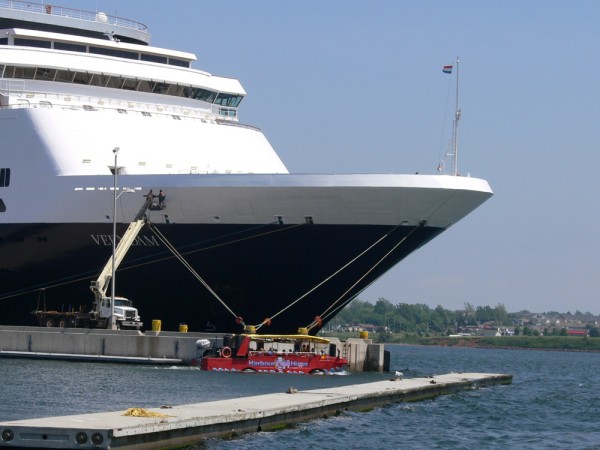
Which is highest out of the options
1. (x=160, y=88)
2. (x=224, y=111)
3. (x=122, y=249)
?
(x=160, y=88)

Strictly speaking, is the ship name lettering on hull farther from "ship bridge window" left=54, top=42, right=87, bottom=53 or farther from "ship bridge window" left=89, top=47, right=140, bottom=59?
"ship bridge window" left=89, top=47, right=140, bottom=59

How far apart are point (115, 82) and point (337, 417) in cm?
2055

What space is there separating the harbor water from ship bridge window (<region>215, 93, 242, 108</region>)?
12871 mm

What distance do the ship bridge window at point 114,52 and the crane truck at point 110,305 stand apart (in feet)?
28.6

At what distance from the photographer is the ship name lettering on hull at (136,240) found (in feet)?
131

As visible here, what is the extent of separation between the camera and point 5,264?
1671 inches

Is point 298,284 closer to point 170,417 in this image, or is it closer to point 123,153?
point 123,153

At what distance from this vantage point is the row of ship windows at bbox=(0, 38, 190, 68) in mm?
45781

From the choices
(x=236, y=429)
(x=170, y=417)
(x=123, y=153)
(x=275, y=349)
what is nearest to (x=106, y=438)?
(x=170, y=417)

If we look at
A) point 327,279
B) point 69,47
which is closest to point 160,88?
point 69,47

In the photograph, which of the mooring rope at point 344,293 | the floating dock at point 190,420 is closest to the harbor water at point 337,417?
A: the floating dock at point 190,420

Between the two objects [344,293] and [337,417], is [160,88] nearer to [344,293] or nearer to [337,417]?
[344,293]

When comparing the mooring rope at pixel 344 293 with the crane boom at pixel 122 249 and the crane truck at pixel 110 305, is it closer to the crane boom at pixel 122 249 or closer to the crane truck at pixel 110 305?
the crane truck at pixel 110 305

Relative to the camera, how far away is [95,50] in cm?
4644
